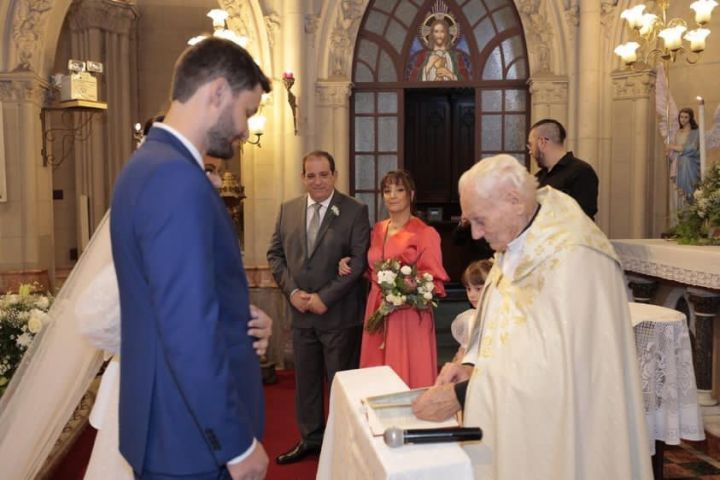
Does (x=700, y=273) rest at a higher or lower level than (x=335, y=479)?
higher

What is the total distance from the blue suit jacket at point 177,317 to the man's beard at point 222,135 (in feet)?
0.28

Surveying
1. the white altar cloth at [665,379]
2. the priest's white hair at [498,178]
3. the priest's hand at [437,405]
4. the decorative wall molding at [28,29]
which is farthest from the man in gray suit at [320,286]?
the decorative wall molding at [28,29]

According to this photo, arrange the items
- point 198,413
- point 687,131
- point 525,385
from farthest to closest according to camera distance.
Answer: point 687,131 < point 525,385 < point 198,413

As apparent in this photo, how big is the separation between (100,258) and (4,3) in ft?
17.3

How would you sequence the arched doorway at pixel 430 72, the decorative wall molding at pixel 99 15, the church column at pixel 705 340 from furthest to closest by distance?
the decorative wall molding at pixel 99 15 < the arched doorway at pixel 430 72 < the church column at pixel 705 340

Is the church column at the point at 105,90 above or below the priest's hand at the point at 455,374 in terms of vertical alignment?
above

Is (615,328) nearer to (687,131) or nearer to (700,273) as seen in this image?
(700,273)

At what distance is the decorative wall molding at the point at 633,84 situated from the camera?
708 cm

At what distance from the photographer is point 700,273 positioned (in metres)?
4.44

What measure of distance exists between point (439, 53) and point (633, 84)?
2130 millimetres

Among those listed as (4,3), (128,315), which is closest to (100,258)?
(128,315)

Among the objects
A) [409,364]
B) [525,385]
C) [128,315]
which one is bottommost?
[409,364]

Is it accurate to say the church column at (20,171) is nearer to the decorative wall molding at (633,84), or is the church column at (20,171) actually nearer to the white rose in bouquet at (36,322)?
the white rose in bouquet at (36,322)

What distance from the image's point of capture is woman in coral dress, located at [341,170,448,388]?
4.46 m
